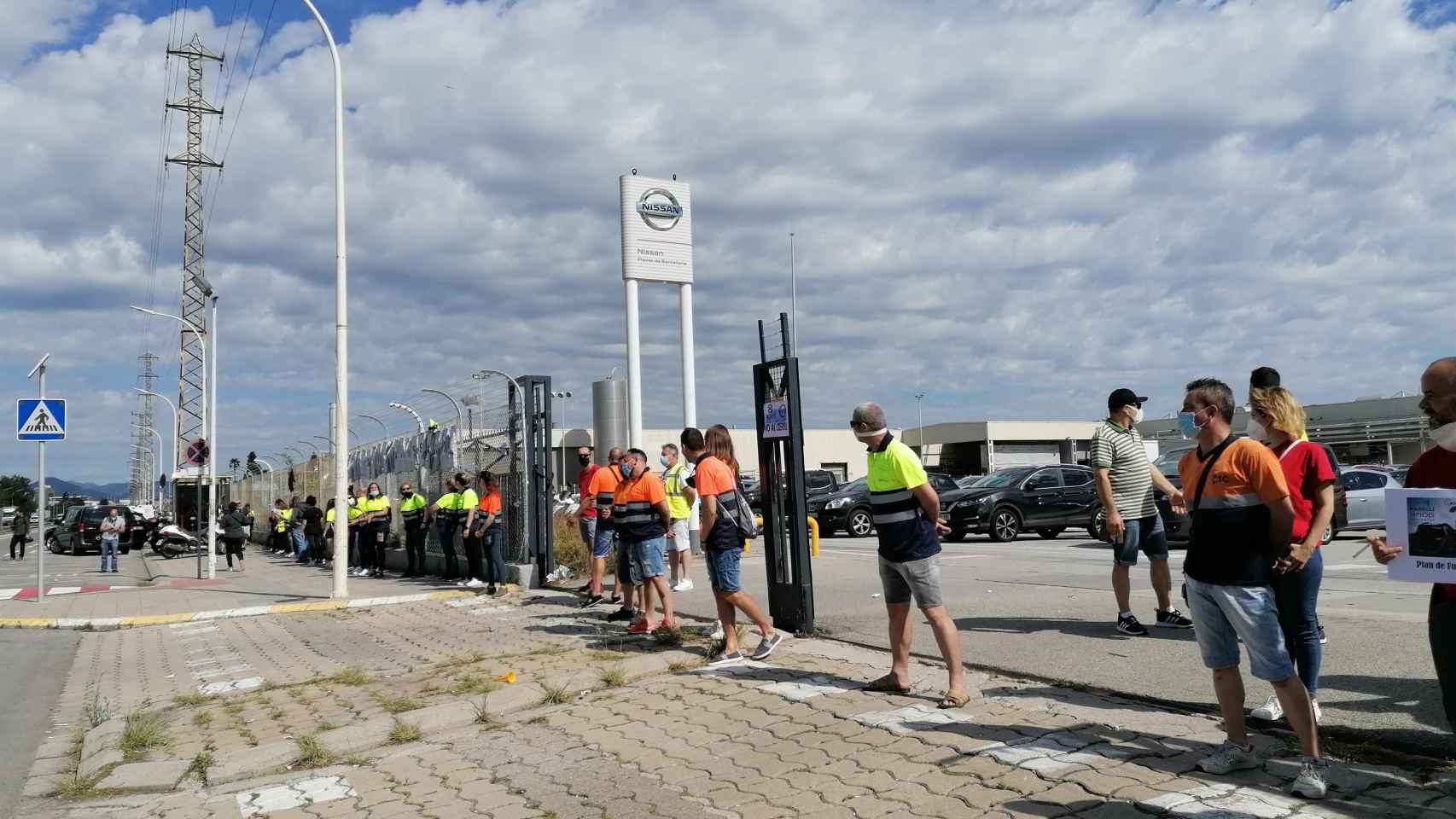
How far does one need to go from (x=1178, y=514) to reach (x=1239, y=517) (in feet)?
7.27

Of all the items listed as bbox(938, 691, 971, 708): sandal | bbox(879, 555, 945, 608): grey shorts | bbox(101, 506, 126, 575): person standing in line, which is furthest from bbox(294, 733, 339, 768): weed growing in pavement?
bbox(101, 506, 126, 575): person standing in line

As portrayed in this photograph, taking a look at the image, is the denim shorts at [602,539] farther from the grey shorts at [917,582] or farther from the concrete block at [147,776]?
the concrete block at [147,776]

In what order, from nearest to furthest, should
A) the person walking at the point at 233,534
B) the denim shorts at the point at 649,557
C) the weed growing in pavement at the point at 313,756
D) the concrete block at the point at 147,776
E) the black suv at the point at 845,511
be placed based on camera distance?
the concrete block at the point at 147,776
the weed growing in pavement at the point at 313,756
the denim shorts at the point at 649,557
the person walking at the point at 233,534
the black suv at the point at 845,511

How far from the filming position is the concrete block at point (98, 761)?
593 centimetres

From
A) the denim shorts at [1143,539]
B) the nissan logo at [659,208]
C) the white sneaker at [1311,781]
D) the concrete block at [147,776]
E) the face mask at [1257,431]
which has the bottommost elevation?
the concrete block at [147,776]

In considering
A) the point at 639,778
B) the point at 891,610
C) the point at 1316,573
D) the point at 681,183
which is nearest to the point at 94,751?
the point at 639,778

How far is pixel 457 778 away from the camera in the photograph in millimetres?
5418

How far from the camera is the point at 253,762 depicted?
230 inches

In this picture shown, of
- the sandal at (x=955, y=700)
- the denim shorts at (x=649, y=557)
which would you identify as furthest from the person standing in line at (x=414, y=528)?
the sandal at (x=955, y=700)

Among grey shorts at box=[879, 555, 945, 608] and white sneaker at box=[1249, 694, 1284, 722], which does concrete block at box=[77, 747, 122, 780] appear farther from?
white sneaker at box=[1249, 694, 1284, 722]

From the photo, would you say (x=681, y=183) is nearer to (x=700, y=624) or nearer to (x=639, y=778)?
(x=700, y=624)

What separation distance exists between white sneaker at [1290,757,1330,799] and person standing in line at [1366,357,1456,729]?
0.67 meters

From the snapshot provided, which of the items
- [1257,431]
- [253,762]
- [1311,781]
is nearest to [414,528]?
[253,762]

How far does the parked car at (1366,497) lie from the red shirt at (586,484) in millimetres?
13171
